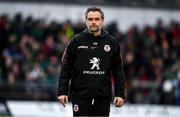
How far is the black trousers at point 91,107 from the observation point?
28.0 ft

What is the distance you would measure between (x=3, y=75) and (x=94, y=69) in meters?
9.97

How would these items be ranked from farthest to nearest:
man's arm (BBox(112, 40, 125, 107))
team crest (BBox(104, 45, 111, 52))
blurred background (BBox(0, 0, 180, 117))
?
blurred background (BBox(0, 0, 180, 117)) → team crest (BBox(104, 45, 111, 52)) → man's arm (BBox(112, 40, 125, 107))

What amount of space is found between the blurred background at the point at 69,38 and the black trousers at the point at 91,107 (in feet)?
21.5

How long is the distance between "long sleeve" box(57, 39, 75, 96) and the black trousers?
0.23 metres

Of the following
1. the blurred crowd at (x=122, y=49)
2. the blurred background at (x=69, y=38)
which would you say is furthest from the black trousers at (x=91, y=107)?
the blurred crowd at (x=122, y=49)

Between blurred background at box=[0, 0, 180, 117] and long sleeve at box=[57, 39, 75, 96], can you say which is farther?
blurred background at box=[0, 0, 180, 117]

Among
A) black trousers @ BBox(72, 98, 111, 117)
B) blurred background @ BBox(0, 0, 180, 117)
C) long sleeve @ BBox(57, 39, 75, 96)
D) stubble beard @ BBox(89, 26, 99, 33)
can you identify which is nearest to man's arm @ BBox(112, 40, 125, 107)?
black trousers @ BBox(72, 98, 111, 117)

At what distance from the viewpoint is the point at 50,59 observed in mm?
18766

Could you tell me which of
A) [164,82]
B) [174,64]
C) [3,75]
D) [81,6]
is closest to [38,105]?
[3,75]

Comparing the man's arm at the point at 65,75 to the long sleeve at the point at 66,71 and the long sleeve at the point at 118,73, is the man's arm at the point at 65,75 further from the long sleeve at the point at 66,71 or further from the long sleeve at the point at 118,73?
the long sleeve at the point at 118,73

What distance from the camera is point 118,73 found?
8656 millimetres

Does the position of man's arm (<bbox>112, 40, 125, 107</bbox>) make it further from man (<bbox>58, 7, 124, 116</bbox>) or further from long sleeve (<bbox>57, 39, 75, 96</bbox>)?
long sleeve (<bbox>57, 39, 75, 96</bbox>)

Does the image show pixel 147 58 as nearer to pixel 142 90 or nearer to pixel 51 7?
pixel 142 90

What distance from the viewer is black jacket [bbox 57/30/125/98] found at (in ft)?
28.0
